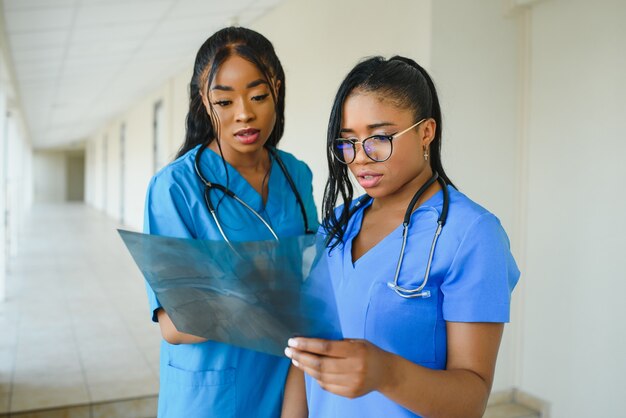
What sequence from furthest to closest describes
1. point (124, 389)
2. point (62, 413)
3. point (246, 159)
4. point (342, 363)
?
point (124, 389)
point (62, 413)
point (246, 159)
point (342, 363)

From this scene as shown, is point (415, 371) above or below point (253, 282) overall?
below

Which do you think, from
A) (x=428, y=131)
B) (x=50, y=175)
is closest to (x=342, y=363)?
(x=428, y=131)

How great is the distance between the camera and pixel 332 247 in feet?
3.81

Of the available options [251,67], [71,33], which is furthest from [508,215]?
[71,33]

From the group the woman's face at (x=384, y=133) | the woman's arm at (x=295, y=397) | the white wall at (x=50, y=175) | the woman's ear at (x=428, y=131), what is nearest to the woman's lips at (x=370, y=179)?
the woman's face at (x=384, y=133)

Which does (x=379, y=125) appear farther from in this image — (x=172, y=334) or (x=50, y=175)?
→ (x=50, y=175)

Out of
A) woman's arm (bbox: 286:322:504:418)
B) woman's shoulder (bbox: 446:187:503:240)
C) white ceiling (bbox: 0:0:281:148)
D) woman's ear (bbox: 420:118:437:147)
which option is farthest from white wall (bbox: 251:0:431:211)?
woman's arm (bbox: 286:322:504:418)

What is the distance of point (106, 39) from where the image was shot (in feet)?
19.1

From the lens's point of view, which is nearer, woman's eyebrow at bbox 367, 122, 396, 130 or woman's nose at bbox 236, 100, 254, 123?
woman's eyebrow at bbox 367, 122, 396, 130

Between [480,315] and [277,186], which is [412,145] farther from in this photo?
[277,186]

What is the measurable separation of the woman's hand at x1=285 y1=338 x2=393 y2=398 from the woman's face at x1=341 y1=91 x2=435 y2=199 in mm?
333

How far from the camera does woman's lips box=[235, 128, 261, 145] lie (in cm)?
135

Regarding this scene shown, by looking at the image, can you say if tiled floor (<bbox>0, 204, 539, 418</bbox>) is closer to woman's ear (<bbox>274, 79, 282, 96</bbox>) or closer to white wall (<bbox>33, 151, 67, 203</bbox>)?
woman's ear (<bbox>274, 79, 282, 96</bbox>)

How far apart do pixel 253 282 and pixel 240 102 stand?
58 centimetres
